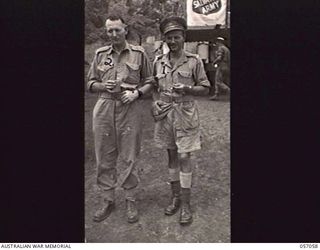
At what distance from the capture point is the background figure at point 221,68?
385cm

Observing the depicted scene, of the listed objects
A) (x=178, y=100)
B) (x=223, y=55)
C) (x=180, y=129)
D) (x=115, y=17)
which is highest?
(x=115, y=17)

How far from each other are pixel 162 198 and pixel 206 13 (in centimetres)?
143

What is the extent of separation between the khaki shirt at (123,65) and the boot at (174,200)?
0.81 m

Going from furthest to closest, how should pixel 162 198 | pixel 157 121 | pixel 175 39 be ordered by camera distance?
pixel 162 198 → pixel 157 121 → pixel 175 39

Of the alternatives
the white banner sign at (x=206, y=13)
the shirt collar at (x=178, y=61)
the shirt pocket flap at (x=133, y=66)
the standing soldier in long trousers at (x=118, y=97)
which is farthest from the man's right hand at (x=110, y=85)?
the white banner sign at (x=206, y=13)

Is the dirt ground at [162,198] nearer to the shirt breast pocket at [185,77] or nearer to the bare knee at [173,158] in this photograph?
the bare knee at [173,158]

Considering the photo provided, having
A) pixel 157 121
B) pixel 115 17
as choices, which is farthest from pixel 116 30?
pixel 157 121

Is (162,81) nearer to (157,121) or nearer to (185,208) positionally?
(157,121)

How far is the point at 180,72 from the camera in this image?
384 centimetres
